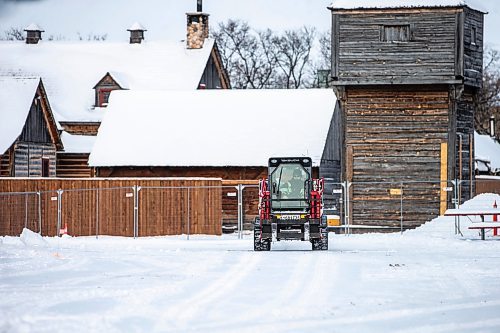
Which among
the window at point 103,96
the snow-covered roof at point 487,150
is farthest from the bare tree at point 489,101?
the window at point 103,96

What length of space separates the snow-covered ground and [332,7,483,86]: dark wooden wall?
1362 cm

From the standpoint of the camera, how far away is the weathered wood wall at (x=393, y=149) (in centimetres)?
4638

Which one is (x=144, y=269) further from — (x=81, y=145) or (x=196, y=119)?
(x=81, y=145)

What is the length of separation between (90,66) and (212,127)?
20460mm

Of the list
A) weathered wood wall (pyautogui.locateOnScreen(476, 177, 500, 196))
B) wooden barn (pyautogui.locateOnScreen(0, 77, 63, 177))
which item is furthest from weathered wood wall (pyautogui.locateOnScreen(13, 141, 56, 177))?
weathered wood wall (pyautogui.locateOnScreen(476, 177, 500, 196))

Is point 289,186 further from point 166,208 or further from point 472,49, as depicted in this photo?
point 472,49

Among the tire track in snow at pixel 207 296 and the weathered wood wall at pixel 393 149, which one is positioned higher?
the weathered wood wall at pixel 393 149

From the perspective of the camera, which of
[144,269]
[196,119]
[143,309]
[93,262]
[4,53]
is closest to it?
[143,309]

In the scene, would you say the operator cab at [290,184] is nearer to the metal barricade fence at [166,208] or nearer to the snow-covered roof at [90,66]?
the metal barricade fence at [166,208]

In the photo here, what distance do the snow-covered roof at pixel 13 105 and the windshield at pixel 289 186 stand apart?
25341 mm

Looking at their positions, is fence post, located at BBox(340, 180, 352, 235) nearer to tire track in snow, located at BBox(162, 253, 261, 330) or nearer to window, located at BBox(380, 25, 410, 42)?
window, located at BBox(380, 25, 410, 42)

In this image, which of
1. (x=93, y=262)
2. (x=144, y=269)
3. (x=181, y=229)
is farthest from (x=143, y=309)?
(x=181, y=229)

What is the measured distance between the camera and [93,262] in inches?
1046

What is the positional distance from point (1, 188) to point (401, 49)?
17.5m
